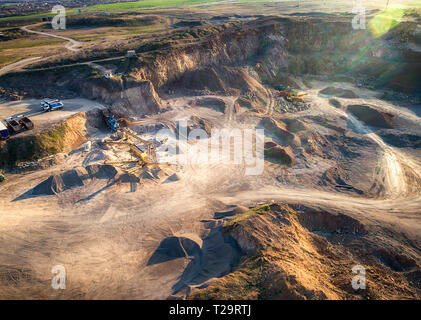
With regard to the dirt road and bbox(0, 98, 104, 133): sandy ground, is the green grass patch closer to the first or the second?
bbox(0, 98, 104, 133): sandy ground

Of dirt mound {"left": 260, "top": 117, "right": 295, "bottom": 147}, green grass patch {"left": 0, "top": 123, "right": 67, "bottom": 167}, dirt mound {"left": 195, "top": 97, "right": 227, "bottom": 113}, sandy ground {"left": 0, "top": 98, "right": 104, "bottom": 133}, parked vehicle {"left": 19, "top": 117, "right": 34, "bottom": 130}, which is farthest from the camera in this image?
dirt mound {"left": 195, "top": 97, "right": 227, "bottom": 113}

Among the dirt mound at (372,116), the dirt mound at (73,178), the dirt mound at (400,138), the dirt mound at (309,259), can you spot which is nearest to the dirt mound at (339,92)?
the dirt mound at (372,116)

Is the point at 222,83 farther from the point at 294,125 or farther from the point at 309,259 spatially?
the point at 309,259

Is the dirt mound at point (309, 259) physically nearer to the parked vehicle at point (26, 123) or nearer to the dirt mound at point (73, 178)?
the dirt mound at point (73, 178)

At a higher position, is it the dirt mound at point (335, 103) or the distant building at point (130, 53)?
the distant building at point (130, 53)

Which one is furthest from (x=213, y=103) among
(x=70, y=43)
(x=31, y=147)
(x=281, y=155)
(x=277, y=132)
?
(x=70, y=43)

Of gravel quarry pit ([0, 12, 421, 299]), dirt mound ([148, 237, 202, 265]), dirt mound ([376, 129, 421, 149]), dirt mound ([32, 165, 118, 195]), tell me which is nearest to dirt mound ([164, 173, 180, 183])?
gravel quarry pit ([0, 12, 421, 299])

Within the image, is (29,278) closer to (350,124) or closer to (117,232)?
(117,232)
